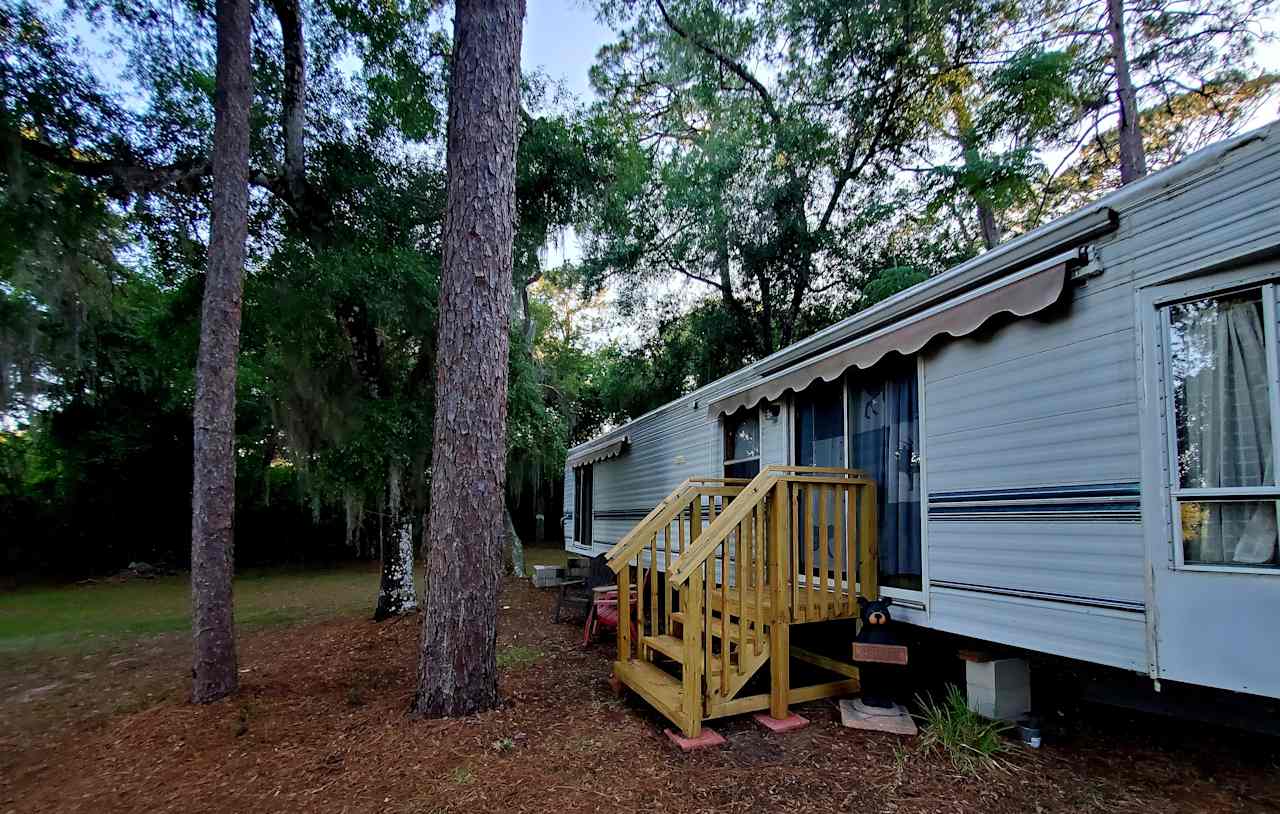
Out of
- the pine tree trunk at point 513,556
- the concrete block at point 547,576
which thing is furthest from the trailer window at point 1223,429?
the pine tree trunk at point 513,556

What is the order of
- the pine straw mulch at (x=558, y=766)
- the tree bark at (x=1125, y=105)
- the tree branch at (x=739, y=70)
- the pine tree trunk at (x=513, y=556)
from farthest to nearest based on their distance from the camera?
1. the pine tree trunk at (x=513, y=556)
2. the tree branch at (x=739, y=70)
3. the tree bark at (x=1125, y=105)
4. the pine straw mulch at (x=558, y=766)

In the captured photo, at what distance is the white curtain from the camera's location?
7.70 feet

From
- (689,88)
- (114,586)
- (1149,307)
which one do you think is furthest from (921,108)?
(114,586)

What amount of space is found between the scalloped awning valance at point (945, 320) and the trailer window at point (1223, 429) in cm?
52

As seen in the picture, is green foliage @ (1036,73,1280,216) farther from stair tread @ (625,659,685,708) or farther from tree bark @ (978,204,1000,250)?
stair tread @ (625,659,685,708)

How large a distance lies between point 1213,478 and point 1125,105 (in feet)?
29.5

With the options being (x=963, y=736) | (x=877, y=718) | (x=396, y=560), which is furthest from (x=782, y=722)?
(x=396, y=560)

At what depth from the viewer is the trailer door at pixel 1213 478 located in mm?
2303

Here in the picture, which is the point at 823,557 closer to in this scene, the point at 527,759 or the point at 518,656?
the point at 527,759

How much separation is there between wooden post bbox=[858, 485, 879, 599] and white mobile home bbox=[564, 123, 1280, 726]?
0.11 meters

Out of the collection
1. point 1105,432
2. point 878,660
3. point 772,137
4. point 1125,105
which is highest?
point 772,137

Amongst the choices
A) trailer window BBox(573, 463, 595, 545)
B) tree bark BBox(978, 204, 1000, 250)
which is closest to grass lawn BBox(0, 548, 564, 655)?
trailer window BBox(573, 463, 595, 545)

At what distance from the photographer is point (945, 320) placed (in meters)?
3.49

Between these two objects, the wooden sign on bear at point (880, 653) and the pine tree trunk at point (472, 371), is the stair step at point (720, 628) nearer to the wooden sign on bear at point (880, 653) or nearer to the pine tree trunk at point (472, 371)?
the wooden sign on bear at point (880, 653)
